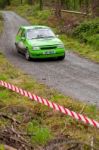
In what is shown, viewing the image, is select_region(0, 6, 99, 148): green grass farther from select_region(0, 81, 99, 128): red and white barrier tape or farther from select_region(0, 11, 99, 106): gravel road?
select_region(0, 11, 99, 106): gravel road

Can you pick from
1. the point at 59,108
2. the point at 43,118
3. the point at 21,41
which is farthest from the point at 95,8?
the point at 59,108

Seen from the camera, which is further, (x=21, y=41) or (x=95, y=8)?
(x=95, y=8)

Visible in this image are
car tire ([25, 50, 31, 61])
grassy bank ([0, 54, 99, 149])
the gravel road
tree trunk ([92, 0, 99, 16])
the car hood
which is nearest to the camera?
grassy bank ([0, 54, 99, 149])

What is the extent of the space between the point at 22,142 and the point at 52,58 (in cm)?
1231

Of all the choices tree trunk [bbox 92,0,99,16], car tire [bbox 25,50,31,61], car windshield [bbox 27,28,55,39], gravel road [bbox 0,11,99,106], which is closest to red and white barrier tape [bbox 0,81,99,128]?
gravel road [bbox 0,11,99,106]

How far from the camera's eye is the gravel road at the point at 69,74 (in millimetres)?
12930

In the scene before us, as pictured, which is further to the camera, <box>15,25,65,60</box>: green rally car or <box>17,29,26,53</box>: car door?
<box>17,29,26,53</box>: car door

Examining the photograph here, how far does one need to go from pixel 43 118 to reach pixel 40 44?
32.4 feet

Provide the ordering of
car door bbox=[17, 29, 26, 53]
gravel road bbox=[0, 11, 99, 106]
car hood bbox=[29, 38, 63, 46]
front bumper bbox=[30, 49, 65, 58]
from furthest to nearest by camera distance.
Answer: car door bbox=[17, 29, 26, 53] → car hood bbox=[29, 38, 63, 46] → front bumper bbox=[30, 49, 65, 58] → gravel road bbox=[0, 11, 99, 106]

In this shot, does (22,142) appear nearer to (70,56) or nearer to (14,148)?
(14,148)

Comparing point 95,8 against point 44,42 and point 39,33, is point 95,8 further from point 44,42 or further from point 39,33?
point 44,42

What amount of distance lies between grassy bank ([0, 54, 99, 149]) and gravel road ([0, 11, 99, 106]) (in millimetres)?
716

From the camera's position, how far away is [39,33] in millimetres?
20688

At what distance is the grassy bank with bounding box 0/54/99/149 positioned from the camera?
848 centimetres
